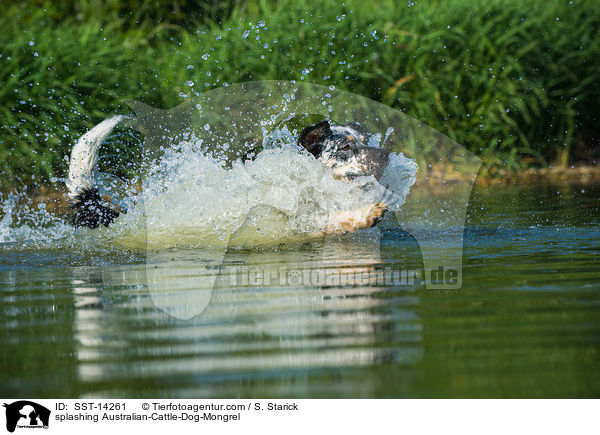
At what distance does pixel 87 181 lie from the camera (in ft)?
18.7

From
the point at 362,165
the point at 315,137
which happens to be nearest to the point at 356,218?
the point at 362,165

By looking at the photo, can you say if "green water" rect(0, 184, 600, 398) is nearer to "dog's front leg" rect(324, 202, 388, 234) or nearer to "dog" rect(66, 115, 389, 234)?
"dog" rect(66, 115, 389, 234)

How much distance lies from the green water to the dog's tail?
50cm

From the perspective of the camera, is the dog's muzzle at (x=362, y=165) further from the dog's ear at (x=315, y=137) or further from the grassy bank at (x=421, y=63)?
the grassy bank at (x=421, y=63)

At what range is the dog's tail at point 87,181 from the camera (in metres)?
5.64

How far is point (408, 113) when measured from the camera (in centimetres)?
1034

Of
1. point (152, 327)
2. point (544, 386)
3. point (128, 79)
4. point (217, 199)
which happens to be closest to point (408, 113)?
point (128, 79)

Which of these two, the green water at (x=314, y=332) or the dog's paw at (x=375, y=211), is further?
the dog's paw at (x=375, y=211)

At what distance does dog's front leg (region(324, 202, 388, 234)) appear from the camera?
5.93 metres
